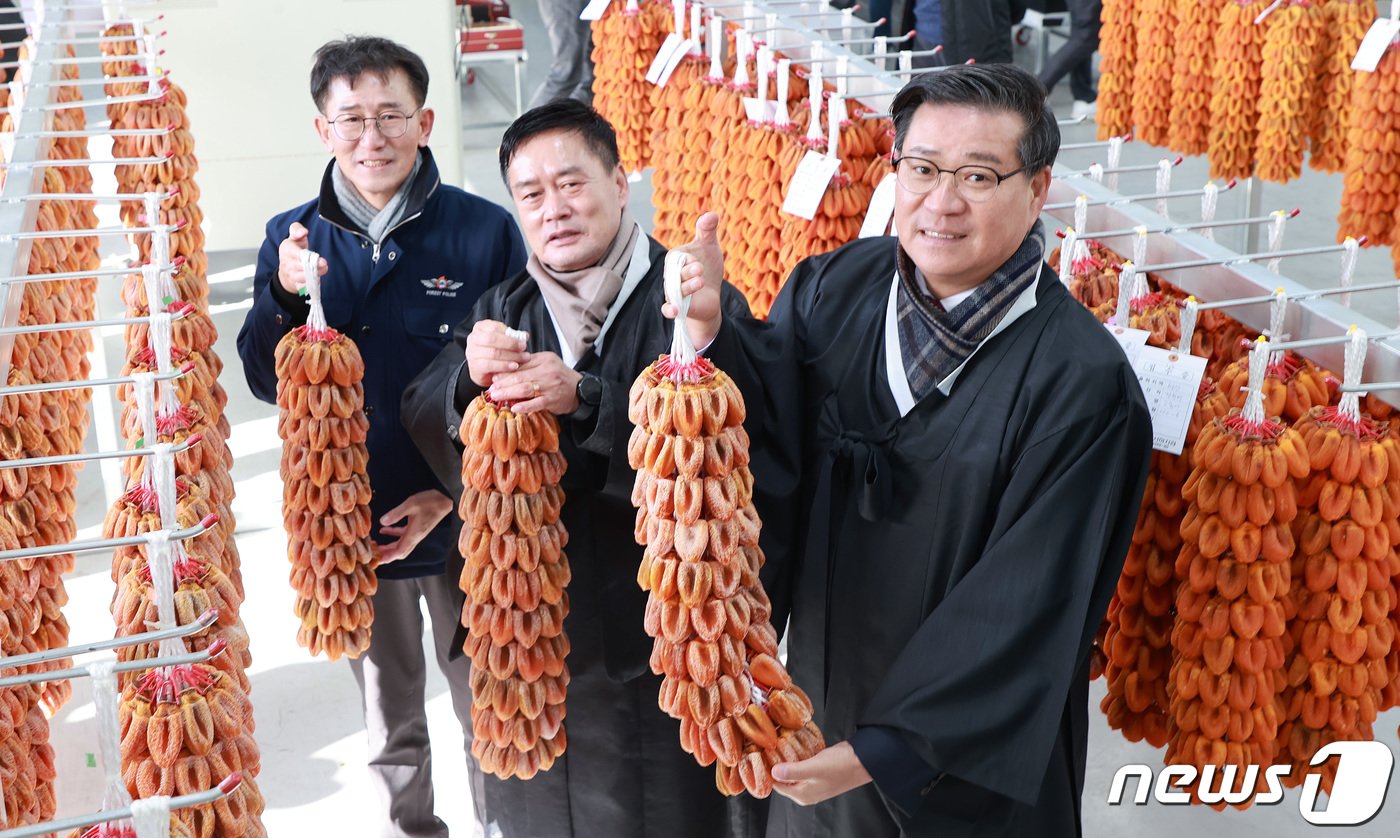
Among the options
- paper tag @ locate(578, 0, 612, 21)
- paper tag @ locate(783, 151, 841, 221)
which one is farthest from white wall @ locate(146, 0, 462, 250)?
paper tag @ locate(783, 151, 841, 221)

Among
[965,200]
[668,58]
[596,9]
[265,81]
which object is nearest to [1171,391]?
[965,200]

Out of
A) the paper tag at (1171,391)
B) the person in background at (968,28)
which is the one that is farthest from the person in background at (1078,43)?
the paper tag at (1171,391)

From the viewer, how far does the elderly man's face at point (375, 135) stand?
255 centimetres

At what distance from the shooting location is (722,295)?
7.00 ft

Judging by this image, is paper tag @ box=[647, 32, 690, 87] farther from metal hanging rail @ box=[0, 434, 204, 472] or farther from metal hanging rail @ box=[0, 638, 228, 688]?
metal hanging rail @ box=[0, 638, 228, 688]

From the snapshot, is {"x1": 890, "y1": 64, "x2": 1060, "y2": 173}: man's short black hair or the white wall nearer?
{"x1": 890, "y1": 64, "x2": 1060, "y2": 173}: man's short black hair

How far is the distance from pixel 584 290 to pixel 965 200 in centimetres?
64

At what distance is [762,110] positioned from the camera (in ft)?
11.2

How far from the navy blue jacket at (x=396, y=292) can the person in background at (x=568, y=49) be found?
4849mm

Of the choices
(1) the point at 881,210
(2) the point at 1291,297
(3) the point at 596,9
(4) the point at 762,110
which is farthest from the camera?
(3) the point at 596,9

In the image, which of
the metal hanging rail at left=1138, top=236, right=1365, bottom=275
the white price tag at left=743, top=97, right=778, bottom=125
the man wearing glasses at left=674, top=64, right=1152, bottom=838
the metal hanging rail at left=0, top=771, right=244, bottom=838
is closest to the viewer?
the metal hanging rail at left=0, top=771, right=244, bottom=838

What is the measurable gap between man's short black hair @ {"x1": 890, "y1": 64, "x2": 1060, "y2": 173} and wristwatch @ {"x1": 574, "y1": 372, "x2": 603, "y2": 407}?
0.61 meters

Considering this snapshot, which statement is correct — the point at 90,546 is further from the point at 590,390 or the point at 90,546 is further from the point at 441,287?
the point at 441,287

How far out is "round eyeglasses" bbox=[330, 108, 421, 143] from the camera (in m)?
2.55
